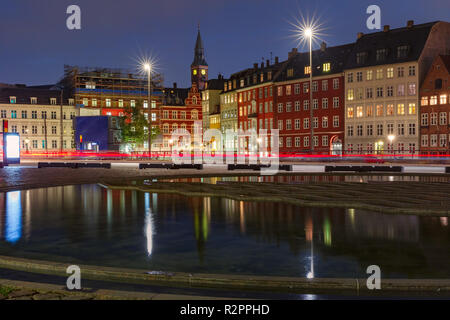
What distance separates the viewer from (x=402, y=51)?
67750 mm

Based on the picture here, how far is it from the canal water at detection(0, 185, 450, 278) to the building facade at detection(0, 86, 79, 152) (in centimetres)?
8537

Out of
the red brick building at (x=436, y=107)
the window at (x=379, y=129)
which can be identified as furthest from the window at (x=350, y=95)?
the red brick building at (x=436, y=107)

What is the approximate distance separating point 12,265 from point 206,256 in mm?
3078

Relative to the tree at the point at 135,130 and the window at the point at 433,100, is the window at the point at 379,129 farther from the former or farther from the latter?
the tree at the point at 135,130

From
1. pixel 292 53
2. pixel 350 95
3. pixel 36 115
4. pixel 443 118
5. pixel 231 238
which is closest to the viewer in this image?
pixel 231 238

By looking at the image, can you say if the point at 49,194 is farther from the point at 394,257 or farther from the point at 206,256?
the point at 394,257

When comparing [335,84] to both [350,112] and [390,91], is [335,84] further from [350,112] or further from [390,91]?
[390,91]

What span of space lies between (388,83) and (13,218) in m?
64.9

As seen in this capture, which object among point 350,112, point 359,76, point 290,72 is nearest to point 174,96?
point 290,72

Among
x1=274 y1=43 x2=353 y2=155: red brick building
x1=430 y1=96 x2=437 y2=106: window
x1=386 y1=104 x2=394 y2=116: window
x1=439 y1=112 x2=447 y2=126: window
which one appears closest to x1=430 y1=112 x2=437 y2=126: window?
x1=439 y1=112 x2=447 y2=126: window

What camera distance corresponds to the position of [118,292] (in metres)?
5.91

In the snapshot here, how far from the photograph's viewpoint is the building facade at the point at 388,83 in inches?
2628

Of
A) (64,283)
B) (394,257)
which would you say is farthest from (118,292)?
(394,257)

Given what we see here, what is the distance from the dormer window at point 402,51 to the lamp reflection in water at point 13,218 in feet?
197
